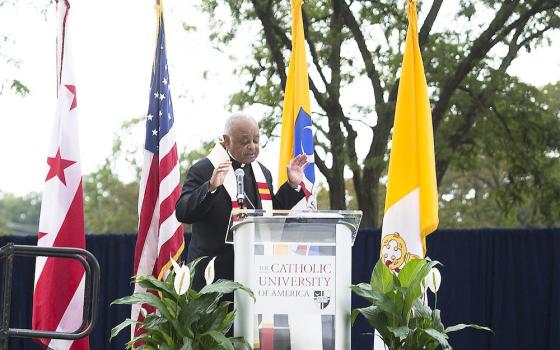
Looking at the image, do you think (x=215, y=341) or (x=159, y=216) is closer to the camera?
(x=215, y=341)

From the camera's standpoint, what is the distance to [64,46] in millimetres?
5855

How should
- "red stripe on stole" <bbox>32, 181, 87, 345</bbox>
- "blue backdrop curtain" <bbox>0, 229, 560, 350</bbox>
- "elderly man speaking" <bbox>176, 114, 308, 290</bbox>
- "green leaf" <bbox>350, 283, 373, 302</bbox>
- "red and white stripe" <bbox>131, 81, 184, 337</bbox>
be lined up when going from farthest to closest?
"blue backdrop curtain" <bbox>0, 229, 560, 350</bbox>
"red and white stripe" <bbox>131, 81, 184, 337</bbox>
"red stripe on stole" <bbox>32, 181, 87, 345</bbox>
"elderly man speaking" <bbox>176, 114, 308, 290</bbox>
"green leaf" <bbox>350, 283, 373, 302</bbox>

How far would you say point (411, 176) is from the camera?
592 cm

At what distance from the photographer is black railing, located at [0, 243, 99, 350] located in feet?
10.5

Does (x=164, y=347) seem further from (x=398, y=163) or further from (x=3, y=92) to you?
(x=3, y=92)

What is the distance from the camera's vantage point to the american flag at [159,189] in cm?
591

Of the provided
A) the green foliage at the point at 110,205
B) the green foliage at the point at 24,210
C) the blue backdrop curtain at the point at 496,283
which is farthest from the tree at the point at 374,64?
the green foliage at the point at 24,210

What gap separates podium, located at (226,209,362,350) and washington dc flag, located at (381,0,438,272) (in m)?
2.03

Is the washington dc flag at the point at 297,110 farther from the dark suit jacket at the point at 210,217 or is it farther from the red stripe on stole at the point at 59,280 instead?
the dark suit jacket at the point at 210,217

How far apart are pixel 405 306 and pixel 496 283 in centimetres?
442

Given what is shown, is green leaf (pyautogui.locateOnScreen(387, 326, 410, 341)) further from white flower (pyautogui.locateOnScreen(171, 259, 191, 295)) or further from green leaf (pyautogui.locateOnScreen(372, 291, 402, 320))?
white flower (pyautogui.locateOnScreen(171, 259, 191, 295))

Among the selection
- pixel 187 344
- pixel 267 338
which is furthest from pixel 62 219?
pixel 267 338

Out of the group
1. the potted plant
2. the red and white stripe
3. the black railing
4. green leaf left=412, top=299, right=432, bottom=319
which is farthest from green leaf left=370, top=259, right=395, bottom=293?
the red and white stripe

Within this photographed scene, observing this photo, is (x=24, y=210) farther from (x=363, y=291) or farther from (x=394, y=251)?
(x=363, y=291)
